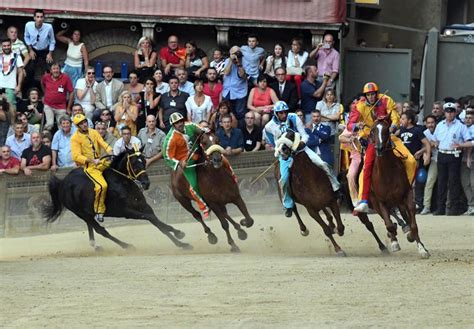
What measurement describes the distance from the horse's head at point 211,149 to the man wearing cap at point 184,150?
115 mm

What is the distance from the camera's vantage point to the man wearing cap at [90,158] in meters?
20.2

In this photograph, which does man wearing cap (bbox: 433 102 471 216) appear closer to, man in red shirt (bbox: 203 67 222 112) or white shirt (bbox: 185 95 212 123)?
man in red shirt (bbox: 203 67 222 112)

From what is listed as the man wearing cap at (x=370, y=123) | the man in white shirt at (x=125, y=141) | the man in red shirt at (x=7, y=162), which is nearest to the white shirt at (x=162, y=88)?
the man in white shirt at (x=125, y=141)

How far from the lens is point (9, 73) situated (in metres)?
24.1

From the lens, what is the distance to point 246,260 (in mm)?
17672

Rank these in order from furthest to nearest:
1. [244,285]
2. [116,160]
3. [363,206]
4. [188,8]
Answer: [188,8] < [116,160] < [363,206] < [244,285]

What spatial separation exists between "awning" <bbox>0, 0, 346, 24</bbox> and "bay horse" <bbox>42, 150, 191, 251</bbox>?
233 inches

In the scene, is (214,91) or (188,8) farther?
(188,8)

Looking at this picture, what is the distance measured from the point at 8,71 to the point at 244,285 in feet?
34.6

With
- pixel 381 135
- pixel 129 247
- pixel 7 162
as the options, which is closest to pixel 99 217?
pixel 129 247

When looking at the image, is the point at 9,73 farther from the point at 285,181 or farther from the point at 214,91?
the point at 285,181

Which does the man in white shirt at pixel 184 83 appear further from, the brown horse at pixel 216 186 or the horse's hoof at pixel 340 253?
the horse's hoof at pixel 340 253

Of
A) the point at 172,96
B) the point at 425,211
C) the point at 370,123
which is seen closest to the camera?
the point at 370,123

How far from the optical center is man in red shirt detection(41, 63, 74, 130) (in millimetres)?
23969
